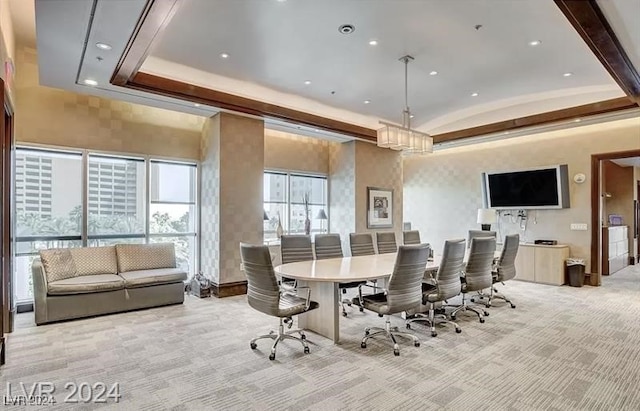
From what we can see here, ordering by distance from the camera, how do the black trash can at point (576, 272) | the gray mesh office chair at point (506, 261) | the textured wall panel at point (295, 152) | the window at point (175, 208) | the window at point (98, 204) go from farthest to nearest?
the textured wall panel at point (295, 152) < the black trash can at point (576, 272) < the window at point (175, 208) < the gray mesh office chair at point (506, 261) < the window at point (98, 204)

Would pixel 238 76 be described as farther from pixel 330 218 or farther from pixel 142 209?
pixel 330 218

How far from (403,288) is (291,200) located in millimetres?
4527

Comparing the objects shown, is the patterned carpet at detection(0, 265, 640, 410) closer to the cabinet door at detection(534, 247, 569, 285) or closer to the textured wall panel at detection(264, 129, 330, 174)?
the cabinet door at detection(534, 247, 569, 285)

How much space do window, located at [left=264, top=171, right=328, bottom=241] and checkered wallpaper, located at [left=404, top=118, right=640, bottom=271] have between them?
9.46 feet

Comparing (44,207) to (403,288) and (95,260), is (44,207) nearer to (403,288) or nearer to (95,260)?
(95,260)

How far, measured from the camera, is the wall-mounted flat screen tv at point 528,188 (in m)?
6.89

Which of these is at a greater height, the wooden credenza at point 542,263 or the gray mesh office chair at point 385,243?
the gray mesh office chair at point 385,243

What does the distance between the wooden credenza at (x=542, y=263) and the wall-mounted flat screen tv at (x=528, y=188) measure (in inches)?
33.8

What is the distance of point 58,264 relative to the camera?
A: 460 cm

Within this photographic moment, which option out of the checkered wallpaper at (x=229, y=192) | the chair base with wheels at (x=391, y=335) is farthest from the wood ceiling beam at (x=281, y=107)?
the chair base with wheels at (x=391, y=335)

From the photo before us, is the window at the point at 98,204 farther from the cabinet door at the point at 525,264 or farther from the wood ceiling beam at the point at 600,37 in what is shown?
the cabinet door at the point at 525,264

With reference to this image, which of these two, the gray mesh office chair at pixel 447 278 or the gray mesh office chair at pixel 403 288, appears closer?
the gray mesh office chair at pixel 403 288

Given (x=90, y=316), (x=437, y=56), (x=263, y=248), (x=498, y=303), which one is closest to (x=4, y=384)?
(x=90, y=316)

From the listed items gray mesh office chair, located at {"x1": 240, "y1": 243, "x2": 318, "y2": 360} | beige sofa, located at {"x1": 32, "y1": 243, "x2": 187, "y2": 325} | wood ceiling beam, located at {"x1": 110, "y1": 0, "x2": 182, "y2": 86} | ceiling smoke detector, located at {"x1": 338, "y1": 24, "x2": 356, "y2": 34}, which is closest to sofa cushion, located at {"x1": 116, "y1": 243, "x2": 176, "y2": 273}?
beige sofa, located at {"x1": 32, "y1": 243, "x2": 187, "y2": 325}
